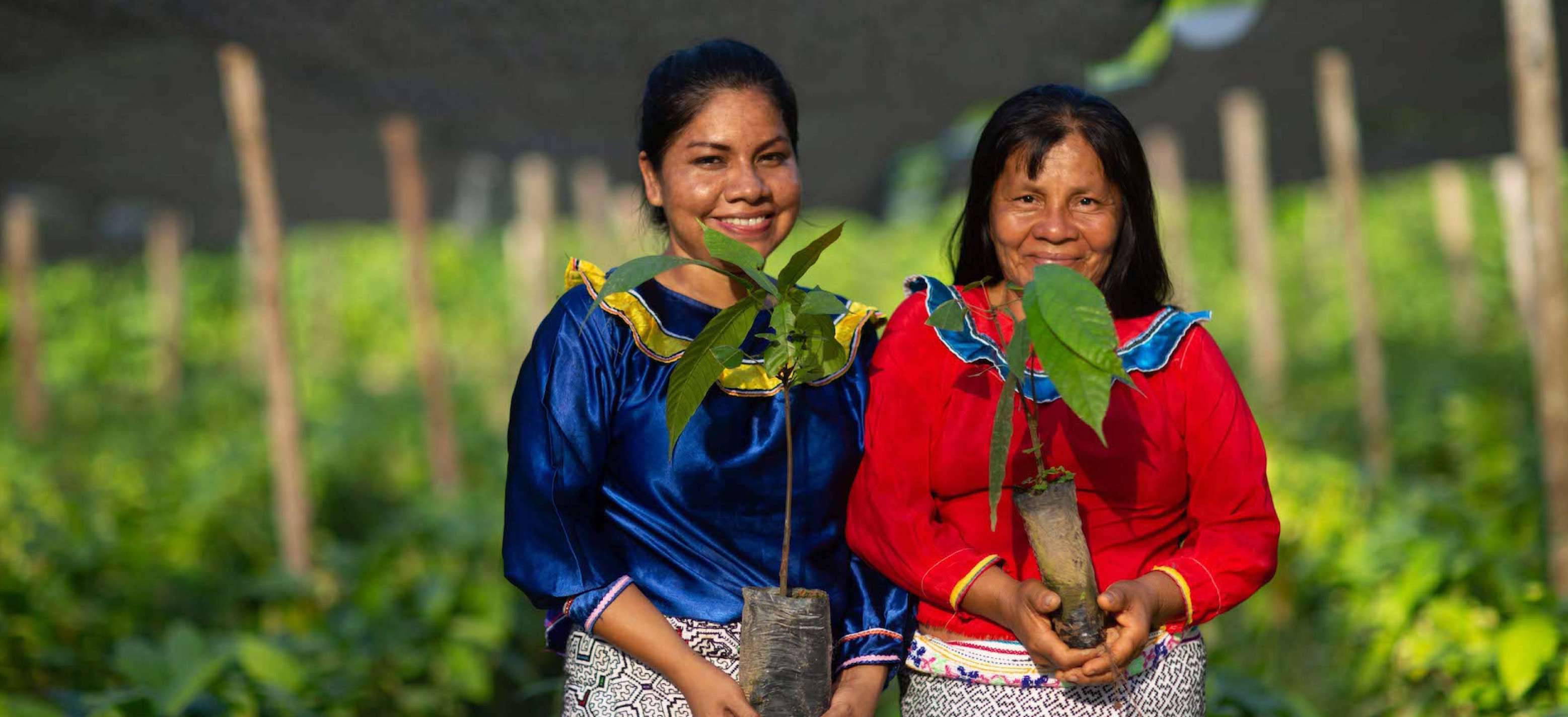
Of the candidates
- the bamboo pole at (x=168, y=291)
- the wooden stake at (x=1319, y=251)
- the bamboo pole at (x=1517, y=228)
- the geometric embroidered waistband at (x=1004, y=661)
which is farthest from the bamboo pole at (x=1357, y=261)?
the wooden stake at (x=1319, y=251)

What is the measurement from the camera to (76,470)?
10.2 meters

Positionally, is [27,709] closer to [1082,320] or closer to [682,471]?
[682,471]

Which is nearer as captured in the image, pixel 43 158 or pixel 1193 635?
pixel 1193 635

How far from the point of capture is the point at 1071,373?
159 cm

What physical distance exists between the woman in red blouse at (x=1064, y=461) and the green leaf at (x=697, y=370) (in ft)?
0.80

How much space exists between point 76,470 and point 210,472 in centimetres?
273

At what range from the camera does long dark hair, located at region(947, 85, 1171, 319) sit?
1.83 meters

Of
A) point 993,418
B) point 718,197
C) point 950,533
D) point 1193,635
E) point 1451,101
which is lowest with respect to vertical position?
point 1193,635

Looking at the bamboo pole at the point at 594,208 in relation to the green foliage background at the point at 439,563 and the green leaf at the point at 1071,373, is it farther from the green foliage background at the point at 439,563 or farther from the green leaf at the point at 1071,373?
the green leaf at the point at 1071,373

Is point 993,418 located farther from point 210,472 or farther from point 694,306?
point 210,472

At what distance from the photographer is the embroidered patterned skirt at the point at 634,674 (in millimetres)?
1819

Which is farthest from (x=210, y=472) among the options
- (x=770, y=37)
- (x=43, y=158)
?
(x=770, y=37)

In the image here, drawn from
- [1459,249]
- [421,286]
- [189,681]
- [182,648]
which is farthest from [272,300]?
[1459,249]

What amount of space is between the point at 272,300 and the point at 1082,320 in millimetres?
4825
